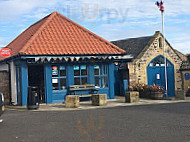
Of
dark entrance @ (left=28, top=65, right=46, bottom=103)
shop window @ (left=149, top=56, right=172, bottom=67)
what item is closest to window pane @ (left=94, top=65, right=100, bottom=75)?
dark entrance @ (left=28, top=65, right=46, bottom=103)

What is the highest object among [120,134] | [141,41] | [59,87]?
[141,41]

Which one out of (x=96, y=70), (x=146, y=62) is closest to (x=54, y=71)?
(x=96, y=70)

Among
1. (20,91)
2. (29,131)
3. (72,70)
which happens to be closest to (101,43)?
(72,70)

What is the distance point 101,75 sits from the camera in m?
18.9

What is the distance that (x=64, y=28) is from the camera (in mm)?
19500

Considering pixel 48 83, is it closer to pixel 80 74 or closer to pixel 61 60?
pixel 61 60

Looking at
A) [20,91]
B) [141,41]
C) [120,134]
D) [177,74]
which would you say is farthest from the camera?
[141,41]

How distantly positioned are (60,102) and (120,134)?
9757 millimetres

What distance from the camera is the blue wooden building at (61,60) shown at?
55.3 ft

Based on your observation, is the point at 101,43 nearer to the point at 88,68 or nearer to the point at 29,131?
the point at 88,68

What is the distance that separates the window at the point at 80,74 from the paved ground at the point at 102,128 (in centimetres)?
638

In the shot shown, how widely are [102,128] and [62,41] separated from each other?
10057 millimetres

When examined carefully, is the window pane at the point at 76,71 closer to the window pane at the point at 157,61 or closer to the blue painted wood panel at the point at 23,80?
the blue painted wood panel at the point at 23,80

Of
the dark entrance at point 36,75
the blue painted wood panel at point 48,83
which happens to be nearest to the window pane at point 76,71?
the blue painted wood panel at point 48,83
